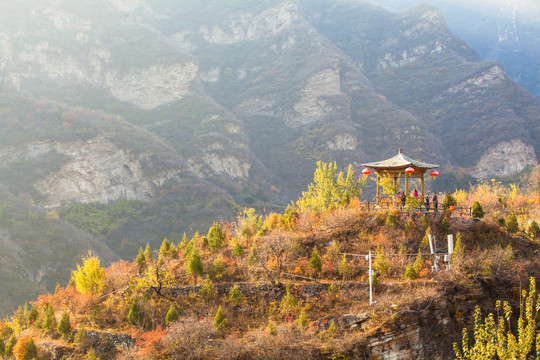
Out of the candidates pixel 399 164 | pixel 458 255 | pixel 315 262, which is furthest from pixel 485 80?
pixel 315 262

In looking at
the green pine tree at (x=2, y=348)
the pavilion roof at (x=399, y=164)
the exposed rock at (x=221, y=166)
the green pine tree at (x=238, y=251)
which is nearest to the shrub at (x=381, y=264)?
the pavilion roof at (x=399, y=164)

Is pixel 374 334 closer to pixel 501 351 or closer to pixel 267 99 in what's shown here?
pixel 501 351

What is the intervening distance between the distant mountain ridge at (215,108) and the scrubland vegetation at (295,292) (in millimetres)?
38178

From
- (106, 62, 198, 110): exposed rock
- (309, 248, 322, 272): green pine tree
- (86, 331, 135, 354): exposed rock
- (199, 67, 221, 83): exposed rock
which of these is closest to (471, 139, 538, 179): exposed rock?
(106, 62, 198, 110): exposed rock

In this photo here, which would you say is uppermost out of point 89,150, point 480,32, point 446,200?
point 480,32

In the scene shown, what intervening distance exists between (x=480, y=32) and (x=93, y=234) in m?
147

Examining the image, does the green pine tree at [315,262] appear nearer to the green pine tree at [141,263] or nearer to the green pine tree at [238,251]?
the green pine tree at [238,251]

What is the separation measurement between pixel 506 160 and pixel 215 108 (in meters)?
65.4

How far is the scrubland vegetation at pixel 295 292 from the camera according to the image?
1886 centimetres

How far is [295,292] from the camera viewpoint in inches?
825

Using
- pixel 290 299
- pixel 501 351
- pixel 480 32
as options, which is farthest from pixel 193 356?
pixel 480 32

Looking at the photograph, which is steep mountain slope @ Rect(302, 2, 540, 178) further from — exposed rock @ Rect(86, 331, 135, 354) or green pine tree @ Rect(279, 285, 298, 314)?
exposed rock @ Rect(86, 331, 135, 354)

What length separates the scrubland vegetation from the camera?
18859mm

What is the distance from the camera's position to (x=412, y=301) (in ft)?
62.3
